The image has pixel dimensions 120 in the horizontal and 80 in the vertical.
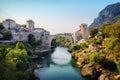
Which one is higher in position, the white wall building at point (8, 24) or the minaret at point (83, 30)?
the white wall building at point (8, 24)

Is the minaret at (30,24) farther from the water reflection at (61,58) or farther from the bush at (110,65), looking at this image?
the bush at (110,65)

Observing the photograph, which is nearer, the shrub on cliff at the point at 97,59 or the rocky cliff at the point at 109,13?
the shrub on cliff at the point at 97,59

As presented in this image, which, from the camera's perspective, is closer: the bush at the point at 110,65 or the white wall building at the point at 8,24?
the bush at the point at 110,65

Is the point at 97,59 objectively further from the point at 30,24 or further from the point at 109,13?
the point at 109,13

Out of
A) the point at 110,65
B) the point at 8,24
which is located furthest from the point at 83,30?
the point at 110,65

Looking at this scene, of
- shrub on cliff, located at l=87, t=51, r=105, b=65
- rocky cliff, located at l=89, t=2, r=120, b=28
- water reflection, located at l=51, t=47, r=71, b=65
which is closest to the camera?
shrub on cliff, located at l=87, t=51, r=105, b=65

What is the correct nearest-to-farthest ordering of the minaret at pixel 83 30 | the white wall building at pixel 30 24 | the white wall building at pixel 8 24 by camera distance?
the white wall building at pixel 8 24 → the minaret at pixel 83 30 → the white wall building at pixel 30 24

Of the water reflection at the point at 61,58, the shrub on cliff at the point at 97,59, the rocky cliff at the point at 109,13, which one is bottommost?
the water reflection at the point at 61,58

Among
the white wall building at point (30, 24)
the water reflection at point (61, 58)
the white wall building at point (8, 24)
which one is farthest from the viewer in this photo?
the white wall building at point (30, 24)

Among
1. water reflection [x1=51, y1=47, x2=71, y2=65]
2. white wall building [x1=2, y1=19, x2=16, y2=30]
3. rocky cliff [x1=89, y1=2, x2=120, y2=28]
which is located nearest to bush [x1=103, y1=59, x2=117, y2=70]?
water reflection [x1=51, y1=47, x2=71, y2=65]

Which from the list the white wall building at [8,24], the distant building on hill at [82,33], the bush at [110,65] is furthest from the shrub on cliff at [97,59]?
the distant building on hill at [82,33]

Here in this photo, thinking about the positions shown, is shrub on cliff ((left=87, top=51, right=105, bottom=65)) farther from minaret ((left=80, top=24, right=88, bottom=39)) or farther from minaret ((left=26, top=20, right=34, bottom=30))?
minaret ((left=26, top=20, right=34, bottom=30))

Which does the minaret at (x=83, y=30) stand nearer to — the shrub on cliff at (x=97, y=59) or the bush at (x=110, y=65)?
the shrub on cliff at (x=97, y=59)

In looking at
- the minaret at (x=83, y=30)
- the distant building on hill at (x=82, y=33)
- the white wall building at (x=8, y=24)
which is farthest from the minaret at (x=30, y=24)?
the minaret at (x=83, y=30)
